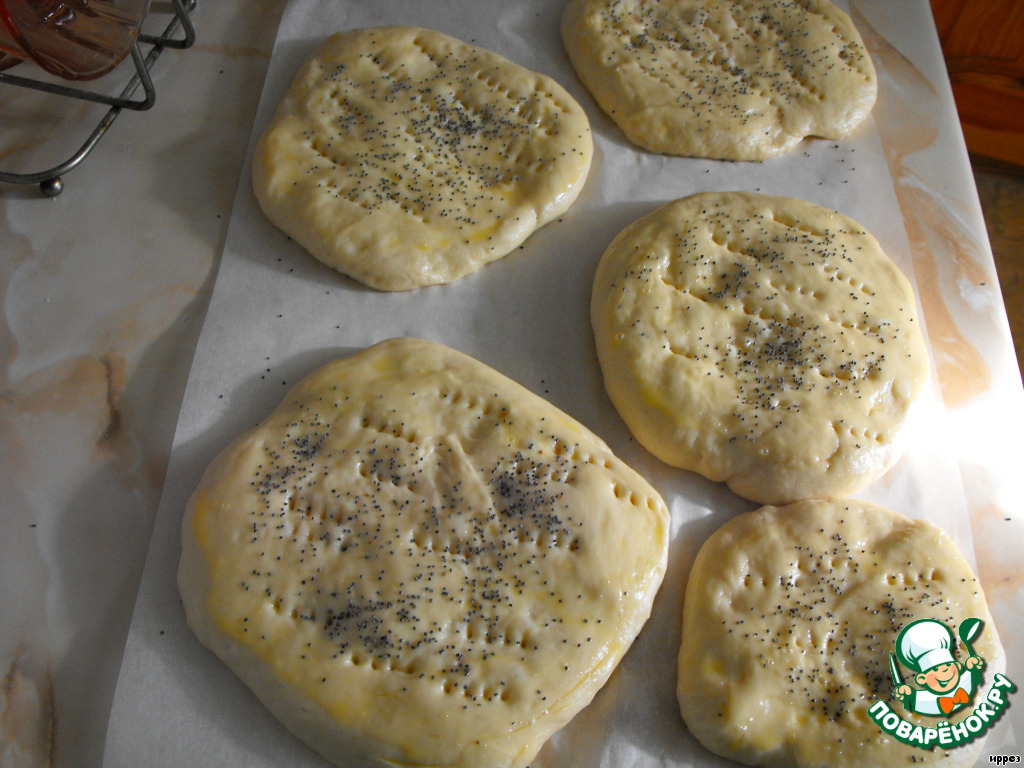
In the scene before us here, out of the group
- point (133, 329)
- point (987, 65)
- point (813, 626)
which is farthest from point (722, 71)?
point (133, 329)

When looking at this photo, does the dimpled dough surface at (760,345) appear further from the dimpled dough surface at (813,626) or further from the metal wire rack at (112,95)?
the metal wire rack at (112,95)

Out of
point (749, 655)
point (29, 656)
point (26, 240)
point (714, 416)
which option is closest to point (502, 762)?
point (749, 655)

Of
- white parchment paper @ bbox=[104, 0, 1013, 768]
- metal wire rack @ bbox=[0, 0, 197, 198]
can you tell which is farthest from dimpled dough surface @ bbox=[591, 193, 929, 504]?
metal wire rack @ bbox=[0, 0, 197, 198]

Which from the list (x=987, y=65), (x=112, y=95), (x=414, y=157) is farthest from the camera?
(x=987, y=65)

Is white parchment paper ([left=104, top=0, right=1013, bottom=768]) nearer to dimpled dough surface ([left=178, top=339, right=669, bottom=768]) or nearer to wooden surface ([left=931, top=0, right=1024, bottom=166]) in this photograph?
dimpled dough surface ([left=178, top=339, right=669, bottom=768])

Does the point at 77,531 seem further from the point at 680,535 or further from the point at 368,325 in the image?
the point at 680,535

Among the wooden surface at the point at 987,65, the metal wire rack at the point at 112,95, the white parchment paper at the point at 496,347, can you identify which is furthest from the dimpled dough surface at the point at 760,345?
the wooden surface at the point at 987,65

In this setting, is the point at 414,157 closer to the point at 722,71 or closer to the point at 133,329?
the point at 133,329
